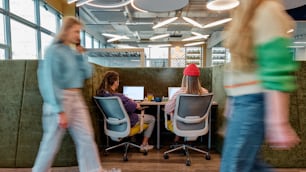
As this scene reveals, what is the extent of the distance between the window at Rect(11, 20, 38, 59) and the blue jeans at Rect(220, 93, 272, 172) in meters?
5.55

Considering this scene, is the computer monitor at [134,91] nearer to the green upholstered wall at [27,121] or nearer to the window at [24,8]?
the green upholstered wall at [27,121]

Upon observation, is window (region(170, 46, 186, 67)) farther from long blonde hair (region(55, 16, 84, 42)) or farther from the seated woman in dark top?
long blonde hair (region(55, 16, 84, 42))

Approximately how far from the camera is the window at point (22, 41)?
18.0ft

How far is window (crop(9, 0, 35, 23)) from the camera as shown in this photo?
539 centimetres

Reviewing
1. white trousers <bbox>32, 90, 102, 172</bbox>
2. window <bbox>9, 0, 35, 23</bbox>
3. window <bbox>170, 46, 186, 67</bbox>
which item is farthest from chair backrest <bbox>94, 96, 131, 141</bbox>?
window <bbox>170, 46, 186, 67</bbox>

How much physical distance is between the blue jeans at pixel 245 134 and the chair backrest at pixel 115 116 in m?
2.04

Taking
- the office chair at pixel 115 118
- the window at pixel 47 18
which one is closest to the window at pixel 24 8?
the window at pixel 47 18

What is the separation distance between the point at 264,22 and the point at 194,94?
7.13 ft

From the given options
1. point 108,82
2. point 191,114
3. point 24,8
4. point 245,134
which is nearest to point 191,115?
point 191,114

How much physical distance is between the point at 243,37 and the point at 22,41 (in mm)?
6099

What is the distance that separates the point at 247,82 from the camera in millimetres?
1033

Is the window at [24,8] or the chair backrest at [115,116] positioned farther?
the window at [24,8]

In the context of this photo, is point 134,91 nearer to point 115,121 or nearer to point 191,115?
point 115,121

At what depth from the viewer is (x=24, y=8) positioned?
5.94m
